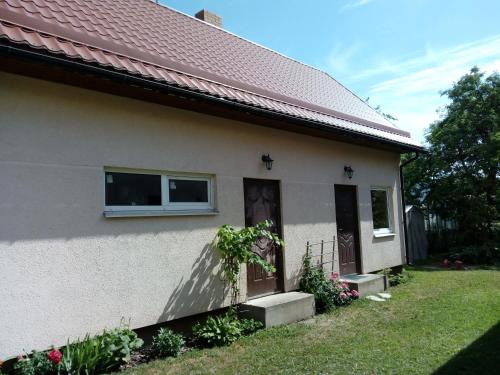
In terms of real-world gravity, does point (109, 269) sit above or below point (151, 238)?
below

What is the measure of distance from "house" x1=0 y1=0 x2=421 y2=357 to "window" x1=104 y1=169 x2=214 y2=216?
0.02 meters

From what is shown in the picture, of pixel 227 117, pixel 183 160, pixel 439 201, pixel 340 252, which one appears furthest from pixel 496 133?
pixel 183 160

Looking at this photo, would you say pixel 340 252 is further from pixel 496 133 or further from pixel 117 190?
pixel 496 133

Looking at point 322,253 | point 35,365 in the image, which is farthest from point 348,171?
point 35,365

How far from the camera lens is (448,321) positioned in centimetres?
621

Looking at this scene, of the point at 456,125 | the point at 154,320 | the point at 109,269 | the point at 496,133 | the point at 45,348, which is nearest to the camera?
the point at 45,348

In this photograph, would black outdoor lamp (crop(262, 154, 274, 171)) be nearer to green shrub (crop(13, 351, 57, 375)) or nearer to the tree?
green shrub (crop(13, 351, 57, 375))

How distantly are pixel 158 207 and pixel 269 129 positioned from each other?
9.44 feet

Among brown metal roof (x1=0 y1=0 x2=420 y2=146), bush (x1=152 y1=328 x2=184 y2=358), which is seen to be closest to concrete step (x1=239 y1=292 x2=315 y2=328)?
bush (x1=152 y1=328 x2=184 y2=358)

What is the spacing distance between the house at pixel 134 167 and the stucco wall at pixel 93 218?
0.05ft

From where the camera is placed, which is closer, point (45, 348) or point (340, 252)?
point (45, 348)

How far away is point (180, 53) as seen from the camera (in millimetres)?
6938

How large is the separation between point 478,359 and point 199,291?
3722mm

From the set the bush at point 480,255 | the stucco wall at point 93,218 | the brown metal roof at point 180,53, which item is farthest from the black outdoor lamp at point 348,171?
the bush at point 480,255
